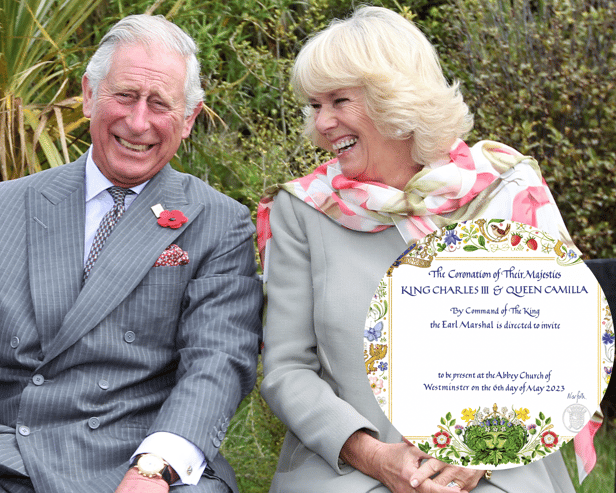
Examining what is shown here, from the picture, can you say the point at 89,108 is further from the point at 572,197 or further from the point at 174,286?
the point at 572,197

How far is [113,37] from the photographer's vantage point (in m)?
2.54

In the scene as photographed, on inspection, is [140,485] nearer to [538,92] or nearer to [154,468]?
[154,468]

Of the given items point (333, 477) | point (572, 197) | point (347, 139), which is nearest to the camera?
point (333, 477)

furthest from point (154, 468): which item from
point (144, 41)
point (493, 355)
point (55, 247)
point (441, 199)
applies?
point (144, 41)

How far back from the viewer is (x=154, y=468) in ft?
7.21

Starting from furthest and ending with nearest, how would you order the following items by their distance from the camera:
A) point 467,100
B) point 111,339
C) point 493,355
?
1. point 467,100
2. point 111,339
3. point 493,355

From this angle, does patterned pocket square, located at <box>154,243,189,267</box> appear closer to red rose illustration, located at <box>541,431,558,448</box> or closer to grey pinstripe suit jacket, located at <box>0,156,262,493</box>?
grey pinstripe suit jacket, located at <box>0,156,262,493</box>

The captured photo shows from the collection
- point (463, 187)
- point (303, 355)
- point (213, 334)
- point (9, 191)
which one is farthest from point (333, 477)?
point (9, 191)

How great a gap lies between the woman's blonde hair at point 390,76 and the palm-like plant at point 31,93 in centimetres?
162

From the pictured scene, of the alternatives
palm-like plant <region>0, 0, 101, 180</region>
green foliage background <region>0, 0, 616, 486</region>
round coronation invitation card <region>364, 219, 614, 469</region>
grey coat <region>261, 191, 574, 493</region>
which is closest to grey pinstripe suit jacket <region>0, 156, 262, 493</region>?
grey coat <region>261, 191, 574, 493</region>

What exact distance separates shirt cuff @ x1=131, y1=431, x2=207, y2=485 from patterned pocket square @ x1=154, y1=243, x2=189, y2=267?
50cm

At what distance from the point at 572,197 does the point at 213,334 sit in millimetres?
2965

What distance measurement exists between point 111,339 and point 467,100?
3438mm

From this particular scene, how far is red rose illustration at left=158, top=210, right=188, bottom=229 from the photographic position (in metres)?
2.52
